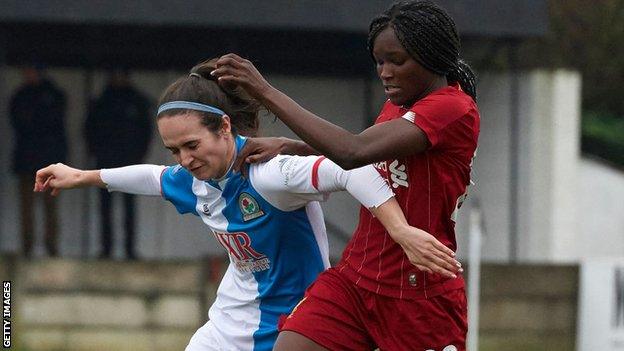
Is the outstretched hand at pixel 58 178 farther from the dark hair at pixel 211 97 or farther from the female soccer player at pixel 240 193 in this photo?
the dark hair at pixel 211 97

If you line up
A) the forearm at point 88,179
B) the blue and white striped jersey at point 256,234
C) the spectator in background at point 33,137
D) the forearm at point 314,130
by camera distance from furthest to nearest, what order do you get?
the spectator in background at point 33,137
the forearm at point 88,179
the blue and white striped jersey at point 256,234
the forearm at point 314,130

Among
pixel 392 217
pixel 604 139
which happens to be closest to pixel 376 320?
pixel 392 217

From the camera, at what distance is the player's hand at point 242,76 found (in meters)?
4.94

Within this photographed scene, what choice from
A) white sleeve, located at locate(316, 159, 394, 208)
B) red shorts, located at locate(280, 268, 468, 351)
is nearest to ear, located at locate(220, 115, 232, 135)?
white sleeve, located at locate(316, 159, 394, 208)

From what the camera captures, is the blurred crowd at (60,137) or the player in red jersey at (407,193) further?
the blurred crowd at (60,137)

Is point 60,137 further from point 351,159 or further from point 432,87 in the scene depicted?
point 351,159

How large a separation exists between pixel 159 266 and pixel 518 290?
2.81 m

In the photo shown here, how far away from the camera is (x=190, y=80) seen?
18.2 feet

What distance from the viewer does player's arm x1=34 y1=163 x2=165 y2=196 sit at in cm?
595

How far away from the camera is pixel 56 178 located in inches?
235

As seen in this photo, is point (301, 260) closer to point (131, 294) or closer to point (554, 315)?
point (131, 294)

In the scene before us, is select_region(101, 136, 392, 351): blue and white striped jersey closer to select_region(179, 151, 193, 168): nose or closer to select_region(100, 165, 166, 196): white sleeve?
select_region(100, 165, 166, 196): white sleeve

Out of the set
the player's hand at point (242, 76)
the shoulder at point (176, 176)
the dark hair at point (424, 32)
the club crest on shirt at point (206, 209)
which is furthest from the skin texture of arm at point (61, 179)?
the dark hair at point (424, 32)

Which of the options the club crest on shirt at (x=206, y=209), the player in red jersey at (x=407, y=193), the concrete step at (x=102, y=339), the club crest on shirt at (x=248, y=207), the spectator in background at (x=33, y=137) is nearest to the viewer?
the player in red jersey at (x=407, y=193)
